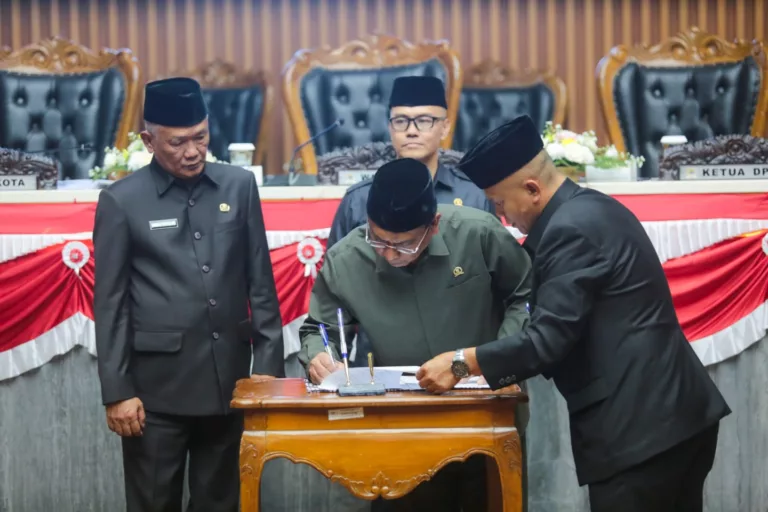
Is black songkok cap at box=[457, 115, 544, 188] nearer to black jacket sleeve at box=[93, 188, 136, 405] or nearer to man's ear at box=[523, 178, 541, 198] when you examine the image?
man's ear at box=[523, 178, 541, 198]

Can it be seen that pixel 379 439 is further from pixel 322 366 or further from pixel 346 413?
pixel 322 366

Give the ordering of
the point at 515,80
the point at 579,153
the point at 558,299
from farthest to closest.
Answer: the point at 515,80 < the point at 579,153 < the point at 558,299

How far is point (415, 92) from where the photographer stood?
2.99 meters

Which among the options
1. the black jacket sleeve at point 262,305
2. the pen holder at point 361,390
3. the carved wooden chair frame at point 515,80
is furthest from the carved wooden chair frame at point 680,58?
the pen holder at point 361,390

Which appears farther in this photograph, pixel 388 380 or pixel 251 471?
pixel 388 380

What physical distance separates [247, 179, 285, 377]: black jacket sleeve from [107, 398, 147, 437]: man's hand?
0.95 feet

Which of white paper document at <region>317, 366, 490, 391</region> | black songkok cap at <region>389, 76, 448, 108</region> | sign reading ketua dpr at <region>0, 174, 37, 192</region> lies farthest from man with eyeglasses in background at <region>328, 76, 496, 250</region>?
sign reading ketua dpr at <region>0, 174, 37, 192</region>

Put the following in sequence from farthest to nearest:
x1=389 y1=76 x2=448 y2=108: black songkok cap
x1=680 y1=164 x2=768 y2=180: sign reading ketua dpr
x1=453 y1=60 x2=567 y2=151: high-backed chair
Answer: x1=453 y1=60 x2=567 y2=151: high-backed chair < x1=680 y1=164 x2=768 y2=180: sign reading ketua dpr < x1=389 y1=76 x2=448 y2=108: black songkok cap

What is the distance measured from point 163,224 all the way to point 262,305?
0.30 metres

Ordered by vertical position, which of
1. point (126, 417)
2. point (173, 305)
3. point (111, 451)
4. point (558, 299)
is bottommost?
point (111, 451)

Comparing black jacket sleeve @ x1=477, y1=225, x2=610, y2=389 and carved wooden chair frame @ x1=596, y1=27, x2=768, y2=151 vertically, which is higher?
carved wooden chair frame @ x1=596, y1=27, x2=768, y2=151

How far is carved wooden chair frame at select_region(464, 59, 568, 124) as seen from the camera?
4324mm

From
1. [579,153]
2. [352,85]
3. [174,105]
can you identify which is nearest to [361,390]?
[174,105]

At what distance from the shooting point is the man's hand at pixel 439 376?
2082 mm
